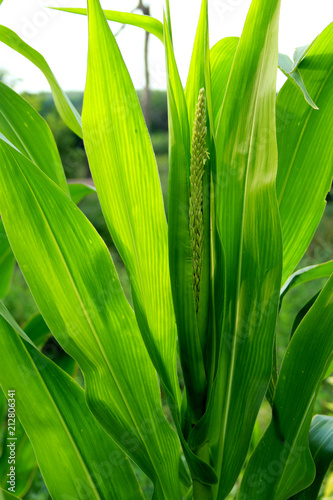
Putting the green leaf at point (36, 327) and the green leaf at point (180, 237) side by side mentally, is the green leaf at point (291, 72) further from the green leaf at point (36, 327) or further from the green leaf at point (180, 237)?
the green leaf at point (36, 327)

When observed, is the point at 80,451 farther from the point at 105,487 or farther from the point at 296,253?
the point at 296,253

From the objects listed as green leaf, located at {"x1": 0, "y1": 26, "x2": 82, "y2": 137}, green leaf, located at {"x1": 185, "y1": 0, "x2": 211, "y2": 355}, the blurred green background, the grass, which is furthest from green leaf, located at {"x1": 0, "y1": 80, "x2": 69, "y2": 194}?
the grass

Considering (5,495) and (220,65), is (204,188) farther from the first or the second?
(5,495)

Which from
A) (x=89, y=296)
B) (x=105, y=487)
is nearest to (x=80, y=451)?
(x=105, y=487)

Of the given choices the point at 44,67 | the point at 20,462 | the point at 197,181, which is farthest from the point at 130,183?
the point at 20,462

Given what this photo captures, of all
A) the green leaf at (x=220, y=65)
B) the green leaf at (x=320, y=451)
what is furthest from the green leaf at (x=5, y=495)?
the green leaf at (x=220, y=65)

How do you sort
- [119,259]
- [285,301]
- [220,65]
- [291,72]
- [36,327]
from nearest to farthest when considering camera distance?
[291,72]
[220,65]
[36,327]
[285,301]
[119,259]
